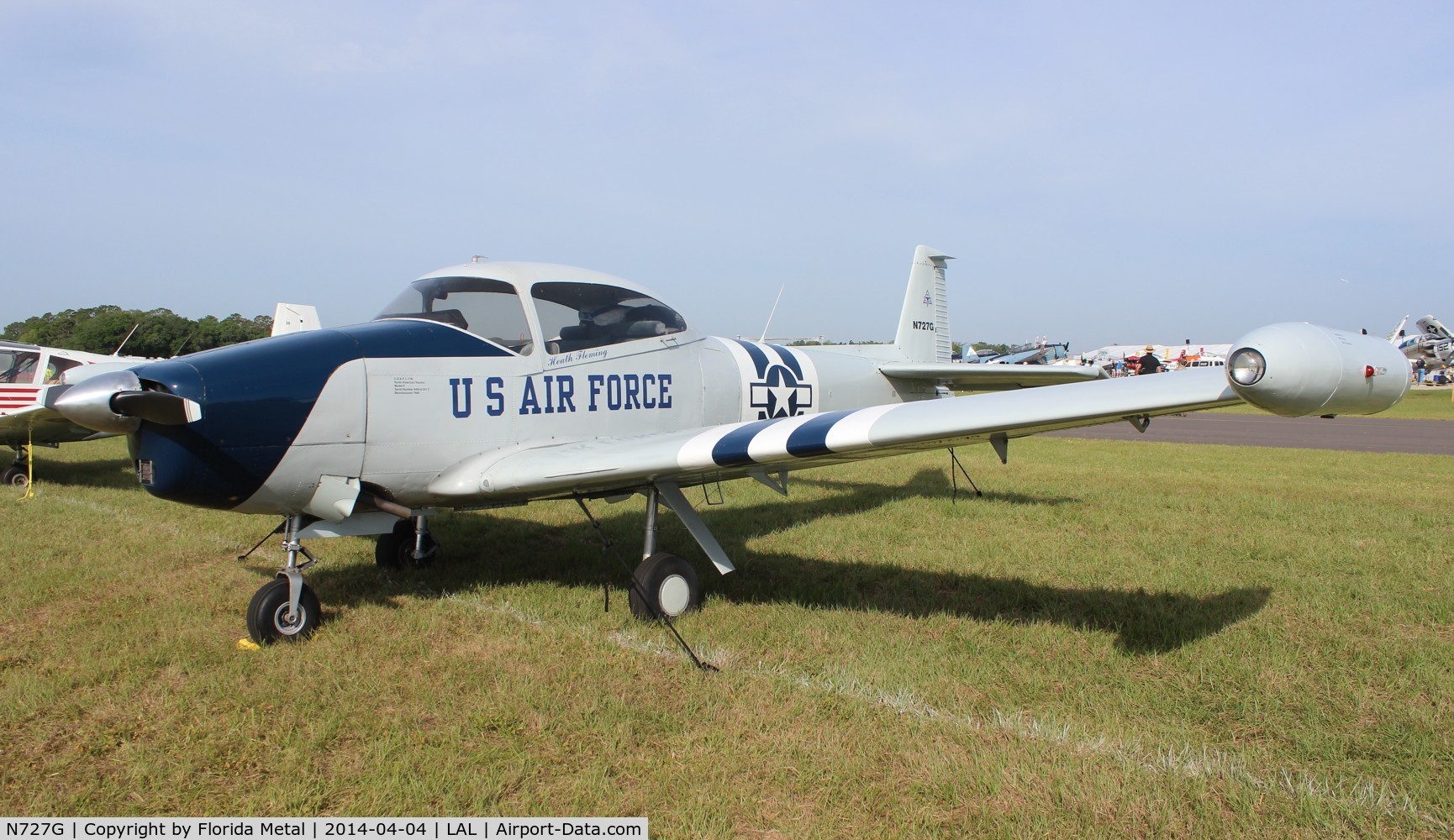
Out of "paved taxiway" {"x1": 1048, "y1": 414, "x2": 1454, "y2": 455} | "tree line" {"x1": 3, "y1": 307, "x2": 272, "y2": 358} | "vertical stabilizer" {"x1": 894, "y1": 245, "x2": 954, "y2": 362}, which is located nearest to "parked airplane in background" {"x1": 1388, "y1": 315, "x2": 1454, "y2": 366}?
"paved taxiway" {"x1": 1048, "y1": 414, "x2": 1454, "y2": 455}

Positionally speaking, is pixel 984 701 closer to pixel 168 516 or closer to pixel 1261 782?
pixel 1261 782

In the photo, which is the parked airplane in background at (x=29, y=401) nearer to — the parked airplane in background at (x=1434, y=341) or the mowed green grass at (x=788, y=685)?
the mowed green grass at (x=788, y=685)

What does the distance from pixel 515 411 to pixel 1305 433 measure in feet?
64.5

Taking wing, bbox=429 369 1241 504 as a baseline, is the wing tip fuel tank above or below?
above

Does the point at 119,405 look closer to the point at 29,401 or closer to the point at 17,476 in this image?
the point at 17,476

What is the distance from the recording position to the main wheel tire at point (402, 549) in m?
6.12

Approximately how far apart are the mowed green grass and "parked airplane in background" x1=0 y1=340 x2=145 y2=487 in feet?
15.7

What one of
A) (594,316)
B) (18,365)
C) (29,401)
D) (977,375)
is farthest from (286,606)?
(18,365)

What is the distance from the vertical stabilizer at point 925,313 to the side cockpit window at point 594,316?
4.34 m

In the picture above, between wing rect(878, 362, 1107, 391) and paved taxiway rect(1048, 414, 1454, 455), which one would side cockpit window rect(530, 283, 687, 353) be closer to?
wing rect(878, 362, 1107, 391)

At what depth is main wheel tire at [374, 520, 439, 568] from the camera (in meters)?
6.12

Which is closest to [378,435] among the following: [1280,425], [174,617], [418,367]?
[418,367]

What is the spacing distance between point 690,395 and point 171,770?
12.1 ft

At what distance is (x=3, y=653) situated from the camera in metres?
4.16
